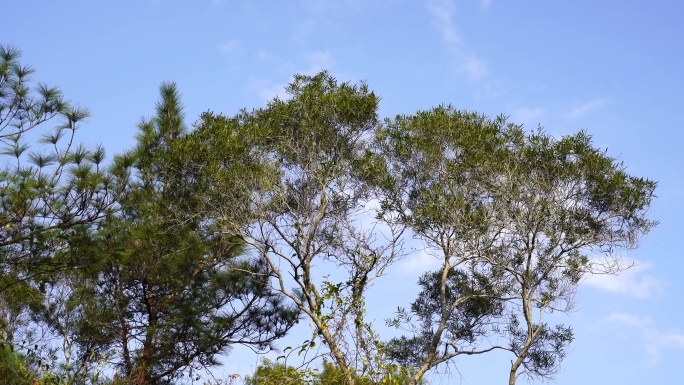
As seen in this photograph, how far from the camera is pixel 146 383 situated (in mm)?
14883

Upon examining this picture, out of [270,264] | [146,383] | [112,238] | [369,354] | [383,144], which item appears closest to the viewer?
[369,354]

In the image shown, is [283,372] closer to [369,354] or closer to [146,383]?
[369,354]

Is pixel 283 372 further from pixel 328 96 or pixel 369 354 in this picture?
pixel 328 96

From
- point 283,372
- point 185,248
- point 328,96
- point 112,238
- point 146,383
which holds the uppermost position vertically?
point 328,96

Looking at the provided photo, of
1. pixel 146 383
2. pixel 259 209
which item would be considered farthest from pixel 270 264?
pixel 146 383

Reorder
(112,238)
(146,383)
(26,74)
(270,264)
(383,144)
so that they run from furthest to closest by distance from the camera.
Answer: (383,144)
(270,264)
(146,383)
(112,238)
(26,74)

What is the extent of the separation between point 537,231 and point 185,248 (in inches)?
267

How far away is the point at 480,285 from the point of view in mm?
17312

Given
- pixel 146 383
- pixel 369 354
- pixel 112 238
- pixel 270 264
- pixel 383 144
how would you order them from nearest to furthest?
1. pixel 369 354
2. pixel 112 238
3. pixel 146 383
4. pixel 270 264
5. pixel 383 144

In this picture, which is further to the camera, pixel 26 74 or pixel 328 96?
pixel 328 96

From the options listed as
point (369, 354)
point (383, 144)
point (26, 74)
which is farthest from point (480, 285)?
point (26, 74)

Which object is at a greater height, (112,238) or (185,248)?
(185,248)

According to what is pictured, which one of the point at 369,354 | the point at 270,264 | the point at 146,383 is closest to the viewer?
the point at 369,354

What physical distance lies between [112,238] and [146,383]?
11.2 feet
